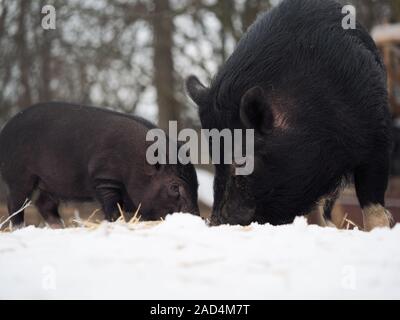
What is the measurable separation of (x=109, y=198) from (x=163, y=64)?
696 centimetres

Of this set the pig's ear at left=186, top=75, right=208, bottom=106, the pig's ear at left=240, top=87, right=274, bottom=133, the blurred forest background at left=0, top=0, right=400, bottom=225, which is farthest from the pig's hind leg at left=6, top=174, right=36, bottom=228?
the blurred forest background at left=0, top=0, right=400, bottom=225

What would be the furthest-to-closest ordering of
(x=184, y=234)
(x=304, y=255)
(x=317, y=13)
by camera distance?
(x=317, y=13) → (x=184, y=234) → (x=304, y=255)

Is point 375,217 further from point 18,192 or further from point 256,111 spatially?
point 18,192

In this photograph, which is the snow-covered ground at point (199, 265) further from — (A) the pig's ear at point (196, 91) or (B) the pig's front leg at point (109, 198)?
(B) the pig's front leg at point (109, 198)

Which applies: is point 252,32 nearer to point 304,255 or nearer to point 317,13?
point 317,13

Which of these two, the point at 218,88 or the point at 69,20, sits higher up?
the point at 69,20

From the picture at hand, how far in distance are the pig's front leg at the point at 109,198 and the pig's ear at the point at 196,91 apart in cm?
106

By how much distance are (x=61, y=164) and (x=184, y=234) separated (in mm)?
2843

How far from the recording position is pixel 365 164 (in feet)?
13.5

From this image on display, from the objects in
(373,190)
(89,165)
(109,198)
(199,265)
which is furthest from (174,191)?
(199,265)

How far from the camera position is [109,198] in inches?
193
